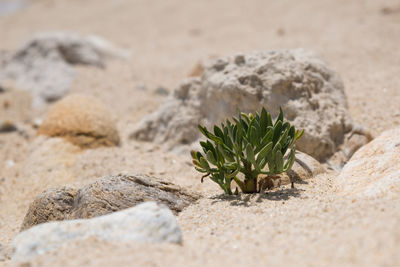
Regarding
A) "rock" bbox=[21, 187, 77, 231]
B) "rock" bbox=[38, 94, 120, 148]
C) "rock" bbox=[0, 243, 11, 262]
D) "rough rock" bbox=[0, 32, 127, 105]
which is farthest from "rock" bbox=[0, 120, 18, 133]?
"rock" bbox=[0, 243, 11, 262]

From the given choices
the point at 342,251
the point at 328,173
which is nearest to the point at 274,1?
the point at 328,173

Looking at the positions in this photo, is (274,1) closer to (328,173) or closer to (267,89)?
(267,89)

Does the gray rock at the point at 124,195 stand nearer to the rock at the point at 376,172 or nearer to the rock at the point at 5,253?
the rock at the point at 5,253

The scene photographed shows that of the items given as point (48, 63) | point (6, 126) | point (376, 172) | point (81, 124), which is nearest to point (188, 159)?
point (81, 124)

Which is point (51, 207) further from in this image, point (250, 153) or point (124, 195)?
point (250, 153)

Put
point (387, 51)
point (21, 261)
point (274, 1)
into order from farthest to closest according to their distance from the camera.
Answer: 1. point (274, 1)
2. point (387, 51)
3. point (21, 261)

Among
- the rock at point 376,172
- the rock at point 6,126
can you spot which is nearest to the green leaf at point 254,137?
the rock at point 376,172
